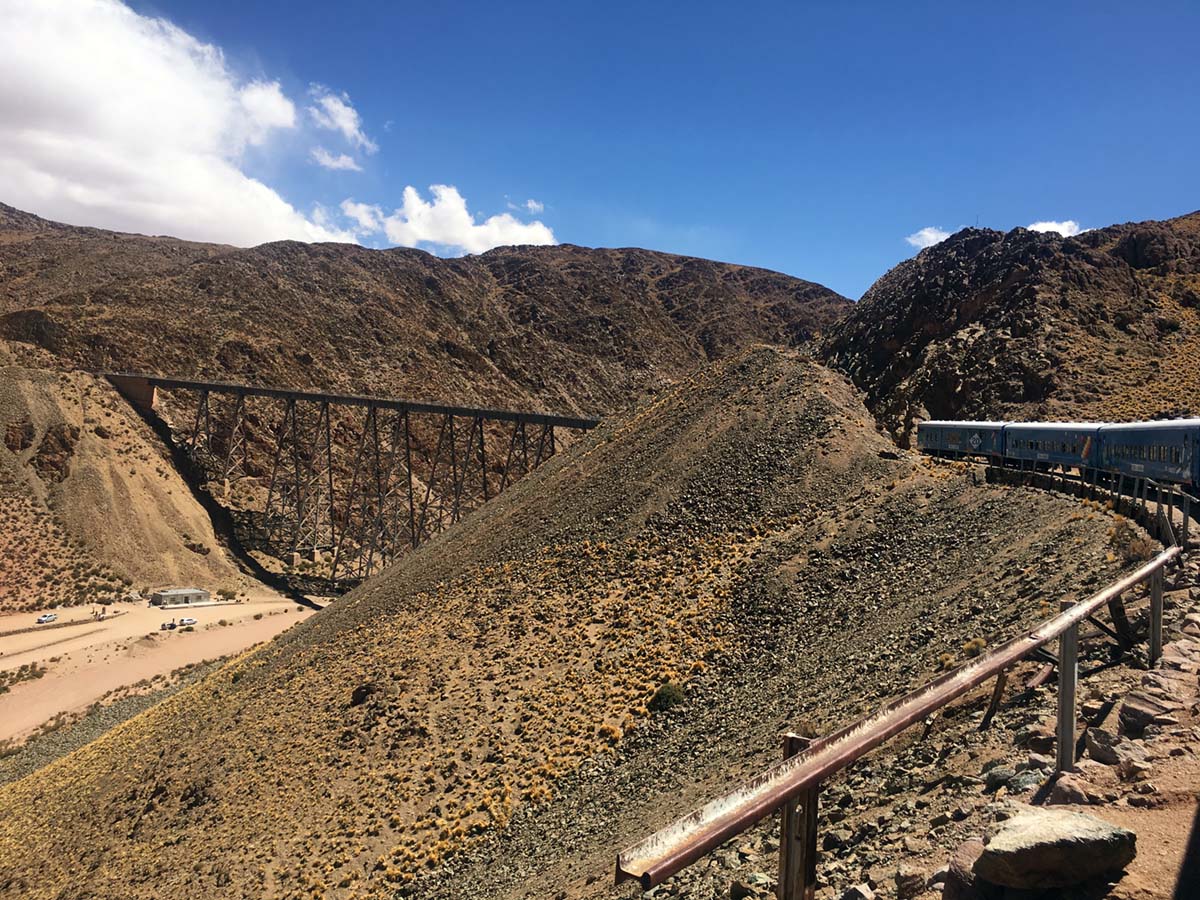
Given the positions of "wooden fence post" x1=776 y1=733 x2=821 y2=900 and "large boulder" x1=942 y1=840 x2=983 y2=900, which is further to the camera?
"large boulder" x1=942 y1=840 x2=983 y2=900

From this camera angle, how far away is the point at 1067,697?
4332 mm

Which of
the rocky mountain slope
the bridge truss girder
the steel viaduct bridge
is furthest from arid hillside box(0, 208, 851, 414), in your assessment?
the bridge truss girder

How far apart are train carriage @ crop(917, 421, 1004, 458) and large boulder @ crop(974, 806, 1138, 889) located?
3027 centimetres

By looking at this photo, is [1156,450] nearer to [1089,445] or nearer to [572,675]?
[1089,445]

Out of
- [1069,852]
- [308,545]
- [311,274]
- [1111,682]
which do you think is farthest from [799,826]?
[311,274]

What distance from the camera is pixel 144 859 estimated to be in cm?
1673

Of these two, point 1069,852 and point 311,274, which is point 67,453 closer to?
point 311,274

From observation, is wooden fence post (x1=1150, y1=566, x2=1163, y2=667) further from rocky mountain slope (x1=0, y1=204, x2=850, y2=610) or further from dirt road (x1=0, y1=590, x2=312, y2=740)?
rocky mountain slope (x1=0, y1=204, x2=850, y2=610)

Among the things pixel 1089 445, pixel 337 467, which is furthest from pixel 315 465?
pixel 1089 445

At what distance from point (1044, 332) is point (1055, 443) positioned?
2263cm

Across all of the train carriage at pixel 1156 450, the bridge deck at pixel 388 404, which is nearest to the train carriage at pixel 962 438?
the train carriage at pixel 1156 450

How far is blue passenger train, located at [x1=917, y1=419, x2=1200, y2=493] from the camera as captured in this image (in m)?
18.2

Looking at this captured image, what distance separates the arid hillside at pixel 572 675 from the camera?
12234 mm

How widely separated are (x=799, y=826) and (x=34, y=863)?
24.2 metres
